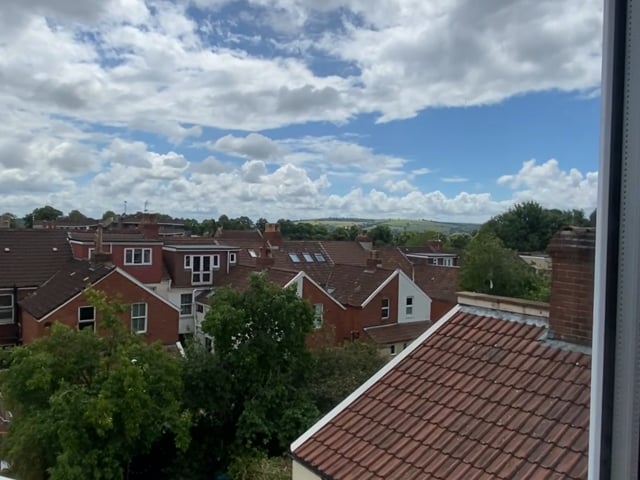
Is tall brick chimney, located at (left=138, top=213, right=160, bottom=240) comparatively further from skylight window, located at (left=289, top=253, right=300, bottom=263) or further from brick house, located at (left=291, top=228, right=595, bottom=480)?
skylight window, located at (left=289, top=253, right=300, bottom=263)

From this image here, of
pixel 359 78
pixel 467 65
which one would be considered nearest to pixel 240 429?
pixel 359 78

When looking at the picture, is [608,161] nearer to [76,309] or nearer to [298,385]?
[298,385]

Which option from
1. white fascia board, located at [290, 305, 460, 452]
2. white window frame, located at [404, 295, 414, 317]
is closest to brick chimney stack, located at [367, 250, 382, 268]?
white window frame, located at [404, 295, 414, 317]

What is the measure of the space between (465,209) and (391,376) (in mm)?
1586

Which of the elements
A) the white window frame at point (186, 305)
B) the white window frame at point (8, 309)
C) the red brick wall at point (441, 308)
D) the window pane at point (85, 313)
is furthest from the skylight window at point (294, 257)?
the white window frame at point (8, 309)

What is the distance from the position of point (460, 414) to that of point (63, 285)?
27.4ft

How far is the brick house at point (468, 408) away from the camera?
1694mm

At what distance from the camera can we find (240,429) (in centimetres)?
538

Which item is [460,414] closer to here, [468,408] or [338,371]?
[468,408]

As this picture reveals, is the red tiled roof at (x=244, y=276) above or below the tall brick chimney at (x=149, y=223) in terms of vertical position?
below

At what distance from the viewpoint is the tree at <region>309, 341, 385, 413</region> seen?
5.80 metres

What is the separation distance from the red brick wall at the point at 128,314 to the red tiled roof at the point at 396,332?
3869mm

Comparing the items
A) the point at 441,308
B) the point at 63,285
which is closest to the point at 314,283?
the point at 441,308

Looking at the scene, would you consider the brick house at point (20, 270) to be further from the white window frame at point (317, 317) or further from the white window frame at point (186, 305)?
the white window frame at point (317, 317)
